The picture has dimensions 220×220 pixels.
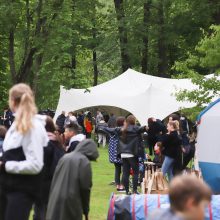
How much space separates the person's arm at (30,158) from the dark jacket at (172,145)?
835 cm

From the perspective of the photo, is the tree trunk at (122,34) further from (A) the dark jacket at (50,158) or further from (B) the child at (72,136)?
(A) the dark jacket at (50,158)

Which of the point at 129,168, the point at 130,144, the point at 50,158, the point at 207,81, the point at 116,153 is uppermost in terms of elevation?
the point at 207,81

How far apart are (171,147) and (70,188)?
7395 millimetres

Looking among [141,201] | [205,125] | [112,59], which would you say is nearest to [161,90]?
[112,59]

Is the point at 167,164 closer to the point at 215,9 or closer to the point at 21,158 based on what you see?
the point at 21,158

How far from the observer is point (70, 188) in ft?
25.7

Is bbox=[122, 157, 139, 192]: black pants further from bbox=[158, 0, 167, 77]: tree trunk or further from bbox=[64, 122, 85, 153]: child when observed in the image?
bbox=[158, 0, 167, 77]: tree trunk

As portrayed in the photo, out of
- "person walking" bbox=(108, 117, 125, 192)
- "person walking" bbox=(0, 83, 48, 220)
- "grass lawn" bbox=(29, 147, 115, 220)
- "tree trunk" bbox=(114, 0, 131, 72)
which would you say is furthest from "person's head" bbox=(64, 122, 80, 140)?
"tree trunk" bbox=(114, 0, 131, 72)

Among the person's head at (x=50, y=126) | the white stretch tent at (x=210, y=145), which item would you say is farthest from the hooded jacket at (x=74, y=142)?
the white stretch tent at (x=210, y=145)

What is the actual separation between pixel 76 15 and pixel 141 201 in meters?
22.6

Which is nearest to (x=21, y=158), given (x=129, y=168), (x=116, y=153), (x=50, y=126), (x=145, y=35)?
(x=50, y=126)

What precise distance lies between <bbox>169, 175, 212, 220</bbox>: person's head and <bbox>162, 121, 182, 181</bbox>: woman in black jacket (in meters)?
10.3

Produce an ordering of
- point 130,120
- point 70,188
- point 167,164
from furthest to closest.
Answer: point 167,164 → point 130,120 → point 70,188

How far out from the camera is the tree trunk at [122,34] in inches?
1510
